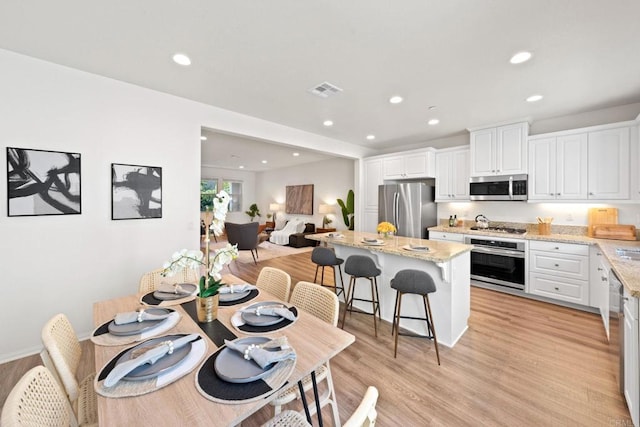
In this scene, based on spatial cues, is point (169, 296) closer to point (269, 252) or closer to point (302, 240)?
point (269, 252)

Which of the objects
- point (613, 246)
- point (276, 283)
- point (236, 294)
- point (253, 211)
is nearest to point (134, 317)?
point (236, 294)

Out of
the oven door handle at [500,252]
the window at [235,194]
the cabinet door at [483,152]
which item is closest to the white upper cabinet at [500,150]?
the cabinet door at [483,152]

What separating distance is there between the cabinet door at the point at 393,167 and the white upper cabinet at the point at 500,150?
1.29 m

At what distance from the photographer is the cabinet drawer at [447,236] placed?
164 inches

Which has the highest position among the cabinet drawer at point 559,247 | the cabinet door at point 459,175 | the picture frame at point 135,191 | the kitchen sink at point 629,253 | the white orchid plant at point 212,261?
the cabinet door at point 459,175

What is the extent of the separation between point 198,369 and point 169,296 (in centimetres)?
92

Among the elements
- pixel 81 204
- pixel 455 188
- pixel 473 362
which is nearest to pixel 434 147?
pixel 455 188

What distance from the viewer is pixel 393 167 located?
207 inches

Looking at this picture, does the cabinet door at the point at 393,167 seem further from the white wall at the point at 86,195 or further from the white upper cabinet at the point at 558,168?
the white wall at the point at 86,195

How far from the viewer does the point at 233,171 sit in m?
10.3

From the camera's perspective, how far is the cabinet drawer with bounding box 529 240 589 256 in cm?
317

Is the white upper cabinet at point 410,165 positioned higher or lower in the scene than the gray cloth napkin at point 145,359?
higher

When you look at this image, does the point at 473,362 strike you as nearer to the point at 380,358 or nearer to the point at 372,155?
the point at 380,358

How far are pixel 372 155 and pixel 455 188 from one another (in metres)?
2.06
